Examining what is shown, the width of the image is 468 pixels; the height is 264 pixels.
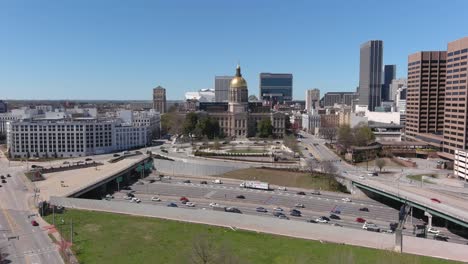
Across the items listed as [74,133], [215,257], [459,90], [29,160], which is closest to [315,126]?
[459,90]

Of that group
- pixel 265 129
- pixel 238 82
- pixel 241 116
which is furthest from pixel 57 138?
pixel 238 82

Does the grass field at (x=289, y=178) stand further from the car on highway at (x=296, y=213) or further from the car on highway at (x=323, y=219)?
the car on highway at (x=323, y=219)

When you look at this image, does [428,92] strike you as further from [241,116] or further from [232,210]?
[232,210]

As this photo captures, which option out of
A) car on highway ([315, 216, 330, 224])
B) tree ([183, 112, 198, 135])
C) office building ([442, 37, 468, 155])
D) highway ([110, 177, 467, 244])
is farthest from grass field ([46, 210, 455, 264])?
tree ([183, 112, 198, 135])

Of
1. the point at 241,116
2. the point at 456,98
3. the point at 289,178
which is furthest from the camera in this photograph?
the point at 241,116

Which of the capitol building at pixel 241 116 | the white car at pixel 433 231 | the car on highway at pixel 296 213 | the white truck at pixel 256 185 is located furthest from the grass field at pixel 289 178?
the capitol building at pixel 241 116
